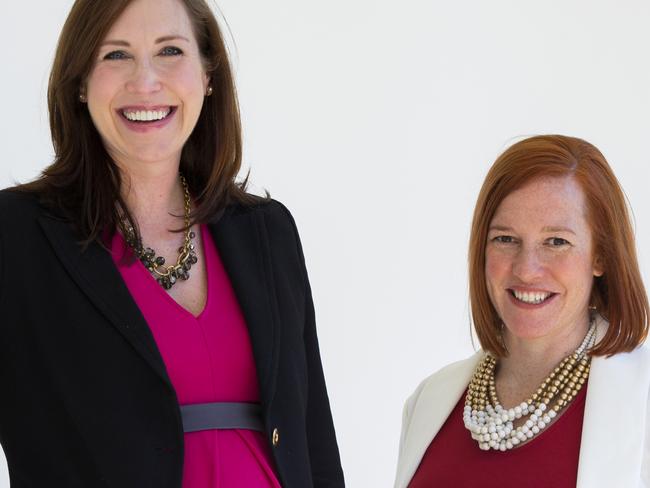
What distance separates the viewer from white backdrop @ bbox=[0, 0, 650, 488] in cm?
417

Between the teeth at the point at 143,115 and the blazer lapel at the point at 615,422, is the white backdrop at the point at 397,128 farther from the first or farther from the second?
the blazer lapel at the point at 615,422

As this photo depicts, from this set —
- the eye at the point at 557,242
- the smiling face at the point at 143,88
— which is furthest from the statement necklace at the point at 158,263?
the eye at the point at 557,242

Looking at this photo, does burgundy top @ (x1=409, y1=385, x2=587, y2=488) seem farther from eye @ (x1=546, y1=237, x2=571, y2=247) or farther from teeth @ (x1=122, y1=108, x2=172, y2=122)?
teeth @ (x1=122, y1=108, x2=172, y2=122)

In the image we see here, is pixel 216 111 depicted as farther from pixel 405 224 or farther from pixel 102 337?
pixel 405 224

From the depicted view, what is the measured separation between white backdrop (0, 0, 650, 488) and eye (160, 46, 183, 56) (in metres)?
1.69

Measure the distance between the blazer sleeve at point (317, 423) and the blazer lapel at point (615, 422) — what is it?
596 mm

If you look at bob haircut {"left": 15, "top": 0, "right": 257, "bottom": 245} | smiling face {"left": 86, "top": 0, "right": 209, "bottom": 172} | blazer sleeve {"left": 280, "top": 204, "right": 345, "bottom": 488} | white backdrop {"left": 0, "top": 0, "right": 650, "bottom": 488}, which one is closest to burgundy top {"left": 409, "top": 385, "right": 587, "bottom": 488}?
blazer sleeve {"left": 280, "top": 204, "right": 345, "bottom": 488}

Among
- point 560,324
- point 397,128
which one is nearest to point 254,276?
point 560,324

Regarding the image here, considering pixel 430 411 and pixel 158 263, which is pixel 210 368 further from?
pixel 430 411

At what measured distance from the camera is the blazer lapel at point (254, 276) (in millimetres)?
2324

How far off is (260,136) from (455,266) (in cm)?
92

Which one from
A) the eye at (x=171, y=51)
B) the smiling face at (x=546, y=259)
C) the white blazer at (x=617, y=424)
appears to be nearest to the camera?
the white blazer at (x=617, y=424)

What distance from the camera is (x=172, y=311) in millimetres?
2279

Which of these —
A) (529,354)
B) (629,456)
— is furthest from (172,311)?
(629,456)
